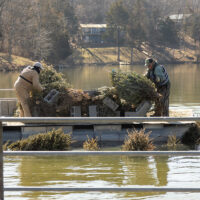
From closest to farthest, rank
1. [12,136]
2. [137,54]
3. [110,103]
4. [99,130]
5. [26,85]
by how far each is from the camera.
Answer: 1. [12,136]
2. [99,130]
3. [26,85]
4. [110,103]
5. [137,54]

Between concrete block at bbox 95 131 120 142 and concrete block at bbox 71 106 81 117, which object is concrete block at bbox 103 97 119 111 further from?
concrete block at bbox 95 131 120 142

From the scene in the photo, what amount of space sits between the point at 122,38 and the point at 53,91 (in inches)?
3716

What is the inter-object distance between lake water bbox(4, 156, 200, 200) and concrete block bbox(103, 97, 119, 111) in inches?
110

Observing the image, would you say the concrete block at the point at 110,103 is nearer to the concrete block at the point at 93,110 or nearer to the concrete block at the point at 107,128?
the concrete block at the point at 93,110

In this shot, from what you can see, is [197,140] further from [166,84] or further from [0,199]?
[0,199]

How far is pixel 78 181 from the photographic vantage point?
8289 millimetres

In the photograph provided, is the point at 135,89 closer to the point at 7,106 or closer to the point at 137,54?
the point at 7,106

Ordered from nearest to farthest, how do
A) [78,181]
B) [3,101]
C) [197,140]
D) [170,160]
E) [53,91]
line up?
[78,181], [170,160], [197,140], [53,91], [3,101]

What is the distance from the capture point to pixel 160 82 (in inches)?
548

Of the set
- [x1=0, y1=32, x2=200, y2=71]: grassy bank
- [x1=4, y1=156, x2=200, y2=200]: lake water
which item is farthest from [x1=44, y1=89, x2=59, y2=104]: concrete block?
[x1=0, y1=32, x2=200, y2=71]: grassy bank

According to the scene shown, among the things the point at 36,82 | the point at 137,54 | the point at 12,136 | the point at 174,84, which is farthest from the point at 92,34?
the point at 12,136

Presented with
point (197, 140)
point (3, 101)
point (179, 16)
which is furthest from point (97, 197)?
point (179, 16)

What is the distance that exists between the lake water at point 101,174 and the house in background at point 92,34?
99710 mm

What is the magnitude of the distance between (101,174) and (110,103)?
14.9 ft
